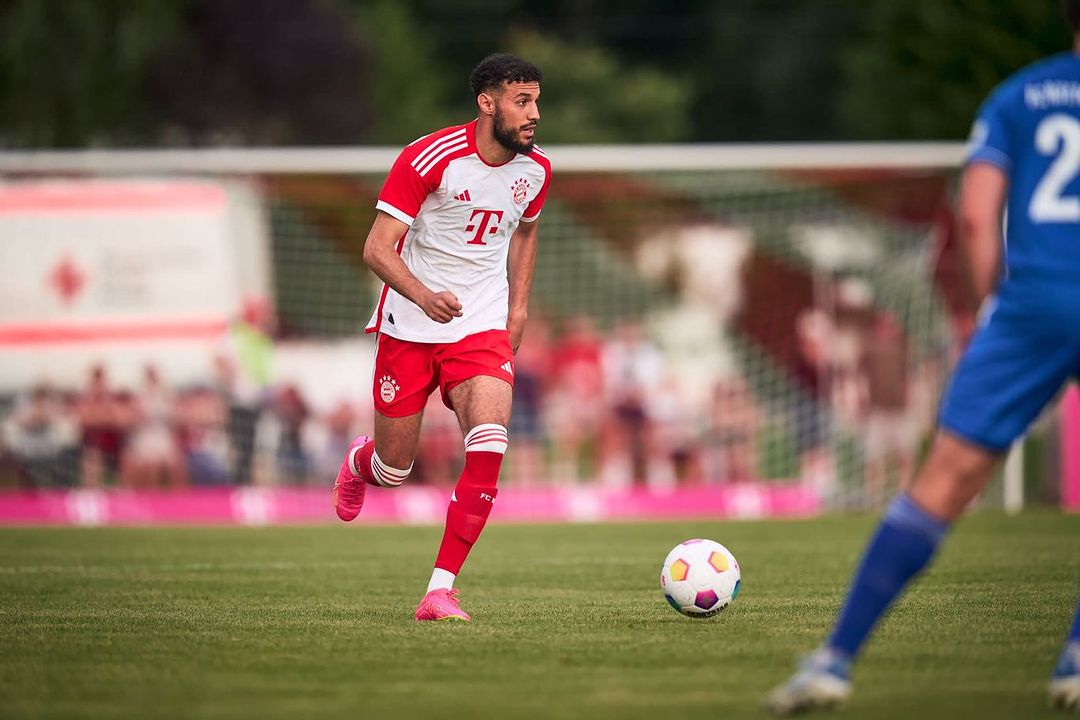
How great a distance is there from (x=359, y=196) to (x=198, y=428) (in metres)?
4.45

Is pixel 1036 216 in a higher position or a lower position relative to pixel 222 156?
higher

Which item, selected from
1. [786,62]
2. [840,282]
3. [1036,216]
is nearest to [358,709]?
[1036,216]

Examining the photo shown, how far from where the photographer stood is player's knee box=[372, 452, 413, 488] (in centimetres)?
845

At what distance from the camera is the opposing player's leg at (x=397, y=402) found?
8.13 m

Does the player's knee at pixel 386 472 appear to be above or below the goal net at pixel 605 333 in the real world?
above

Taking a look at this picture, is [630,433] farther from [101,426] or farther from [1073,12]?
[1073,12]

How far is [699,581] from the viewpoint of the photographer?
7.47m

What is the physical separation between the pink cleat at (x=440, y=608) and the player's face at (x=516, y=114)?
209 cm

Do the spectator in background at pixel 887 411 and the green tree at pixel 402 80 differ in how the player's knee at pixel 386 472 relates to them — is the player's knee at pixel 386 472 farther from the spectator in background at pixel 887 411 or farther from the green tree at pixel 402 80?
the green tree at pixel 402 80

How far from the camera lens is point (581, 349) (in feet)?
72.4

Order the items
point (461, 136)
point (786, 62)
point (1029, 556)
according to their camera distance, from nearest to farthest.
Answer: point (461, 136)
point (1029, 556)
point (786, 62)

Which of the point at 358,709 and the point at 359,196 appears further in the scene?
the point at 359,196

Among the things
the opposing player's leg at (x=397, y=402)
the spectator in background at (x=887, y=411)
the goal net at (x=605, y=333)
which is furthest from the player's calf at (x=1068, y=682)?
the spectator in background at (x=887, y=411)

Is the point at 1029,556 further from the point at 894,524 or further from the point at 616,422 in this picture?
the point at 616,422
